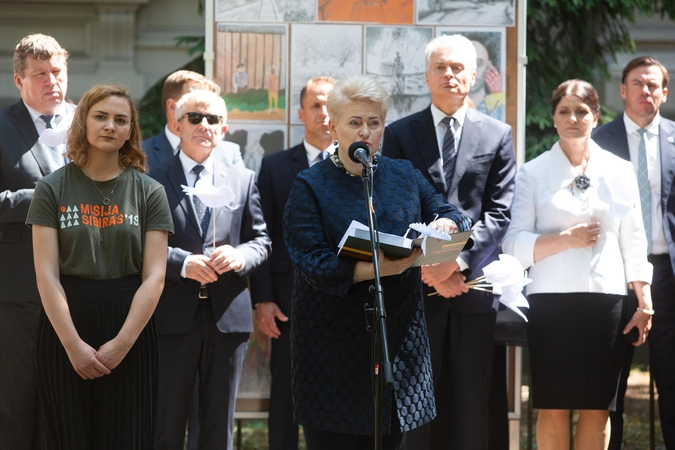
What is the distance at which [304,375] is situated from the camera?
12.4ft

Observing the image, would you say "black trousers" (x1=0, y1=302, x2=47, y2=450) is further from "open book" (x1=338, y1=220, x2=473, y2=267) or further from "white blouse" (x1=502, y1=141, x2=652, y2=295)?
"white blouse" (x1=502, y1=141, x2=652, y2=295)

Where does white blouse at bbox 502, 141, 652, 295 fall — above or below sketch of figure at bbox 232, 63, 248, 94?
below

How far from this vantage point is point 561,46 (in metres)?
8.57

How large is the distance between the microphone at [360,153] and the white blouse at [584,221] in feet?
6.10

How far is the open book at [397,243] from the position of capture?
350cm

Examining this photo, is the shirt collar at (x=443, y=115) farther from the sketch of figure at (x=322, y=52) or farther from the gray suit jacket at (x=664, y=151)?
the gray suit jacket at (x=664, y=151)

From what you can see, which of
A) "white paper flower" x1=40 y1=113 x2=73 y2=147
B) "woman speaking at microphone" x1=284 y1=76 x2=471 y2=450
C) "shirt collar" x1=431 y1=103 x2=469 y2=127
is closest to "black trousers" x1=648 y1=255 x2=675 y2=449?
"shirt collar" x1=431 y1=103 x2=469 y2=127

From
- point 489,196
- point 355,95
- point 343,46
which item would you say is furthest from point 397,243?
point 343,46

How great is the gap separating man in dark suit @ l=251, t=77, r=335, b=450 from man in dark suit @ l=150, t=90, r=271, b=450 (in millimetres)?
321

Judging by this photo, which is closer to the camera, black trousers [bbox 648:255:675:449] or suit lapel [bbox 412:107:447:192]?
suit lapel [bbox 412:107:447:192]

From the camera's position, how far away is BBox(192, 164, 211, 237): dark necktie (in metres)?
5.33

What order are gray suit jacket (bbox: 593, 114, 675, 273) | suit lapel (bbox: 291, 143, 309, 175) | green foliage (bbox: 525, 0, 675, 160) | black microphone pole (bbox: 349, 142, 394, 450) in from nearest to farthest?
black microphone pole (bbox: 349, 142, 394, 450) → gray suit jacket (bbox: 593, 114, 675, 273) → suit lapel (bbox: 291, 143, 309, 175) → green foliage (bbox: 525, 0, 675, 160)

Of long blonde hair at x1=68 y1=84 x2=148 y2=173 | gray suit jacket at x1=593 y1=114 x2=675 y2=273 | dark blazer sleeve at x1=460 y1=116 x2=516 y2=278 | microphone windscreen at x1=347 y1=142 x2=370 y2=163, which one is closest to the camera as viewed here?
microphone windscreen at x1=347 y1=142 x2=370 y2=163

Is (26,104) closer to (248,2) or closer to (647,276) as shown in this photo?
(248,2)
